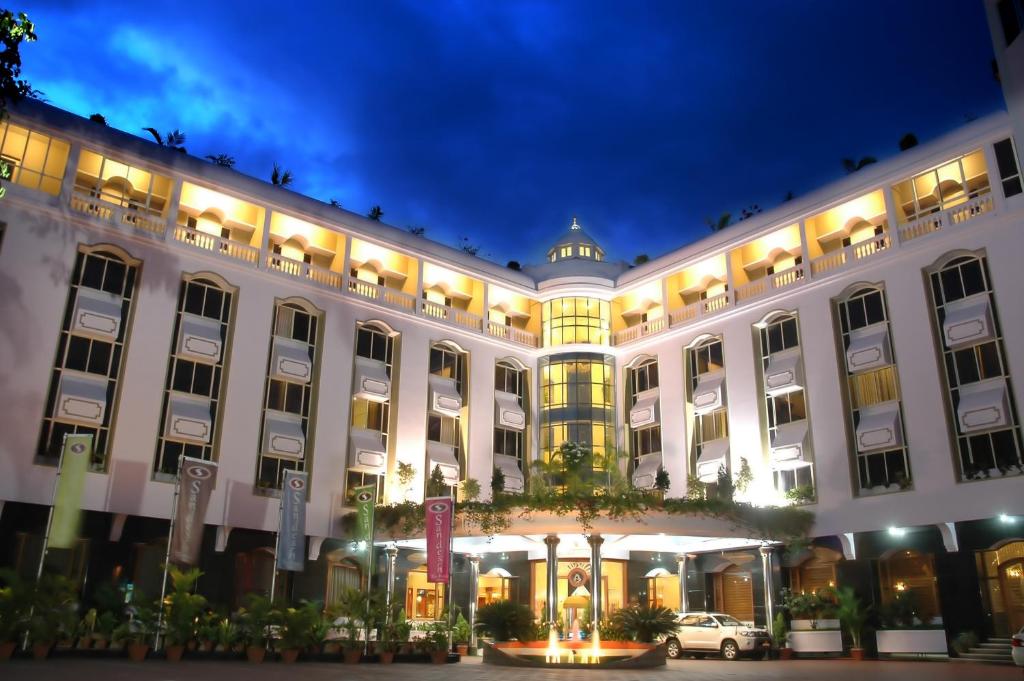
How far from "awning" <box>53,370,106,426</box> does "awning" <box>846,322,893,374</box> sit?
27.3 meters

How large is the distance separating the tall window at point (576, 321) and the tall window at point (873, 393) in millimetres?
12595

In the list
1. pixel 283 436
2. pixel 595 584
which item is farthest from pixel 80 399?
pixel 595 584

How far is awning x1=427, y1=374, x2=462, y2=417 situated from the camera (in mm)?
37438

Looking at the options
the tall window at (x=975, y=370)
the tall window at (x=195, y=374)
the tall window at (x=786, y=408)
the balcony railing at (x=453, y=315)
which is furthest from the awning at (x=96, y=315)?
the tall window at (x=975, y=370)

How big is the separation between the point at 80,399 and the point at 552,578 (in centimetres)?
1684

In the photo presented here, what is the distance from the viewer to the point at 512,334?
41750mm

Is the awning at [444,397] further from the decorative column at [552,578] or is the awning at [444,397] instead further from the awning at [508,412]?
the decorative column at [552,578]

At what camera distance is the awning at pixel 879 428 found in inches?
1189

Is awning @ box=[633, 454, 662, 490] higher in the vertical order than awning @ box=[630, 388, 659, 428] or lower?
lower

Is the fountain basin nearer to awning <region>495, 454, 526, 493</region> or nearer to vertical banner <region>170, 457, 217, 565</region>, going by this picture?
vertical banner <region>170, 457, 217, 565</region>

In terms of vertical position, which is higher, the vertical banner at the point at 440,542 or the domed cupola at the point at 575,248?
the domed cupola at the point at 575,248

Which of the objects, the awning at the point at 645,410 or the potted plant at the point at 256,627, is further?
the awning at the point at 645,410

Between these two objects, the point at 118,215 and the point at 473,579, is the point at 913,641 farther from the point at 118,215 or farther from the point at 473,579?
the point at 118,215

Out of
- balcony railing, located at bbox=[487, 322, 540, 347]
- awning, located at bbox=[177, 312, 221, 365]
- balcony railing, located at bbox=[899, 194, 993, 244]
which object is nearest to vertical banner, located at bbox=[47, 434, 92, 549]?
awning, located at bbox=[177, 312, 221, 365]
